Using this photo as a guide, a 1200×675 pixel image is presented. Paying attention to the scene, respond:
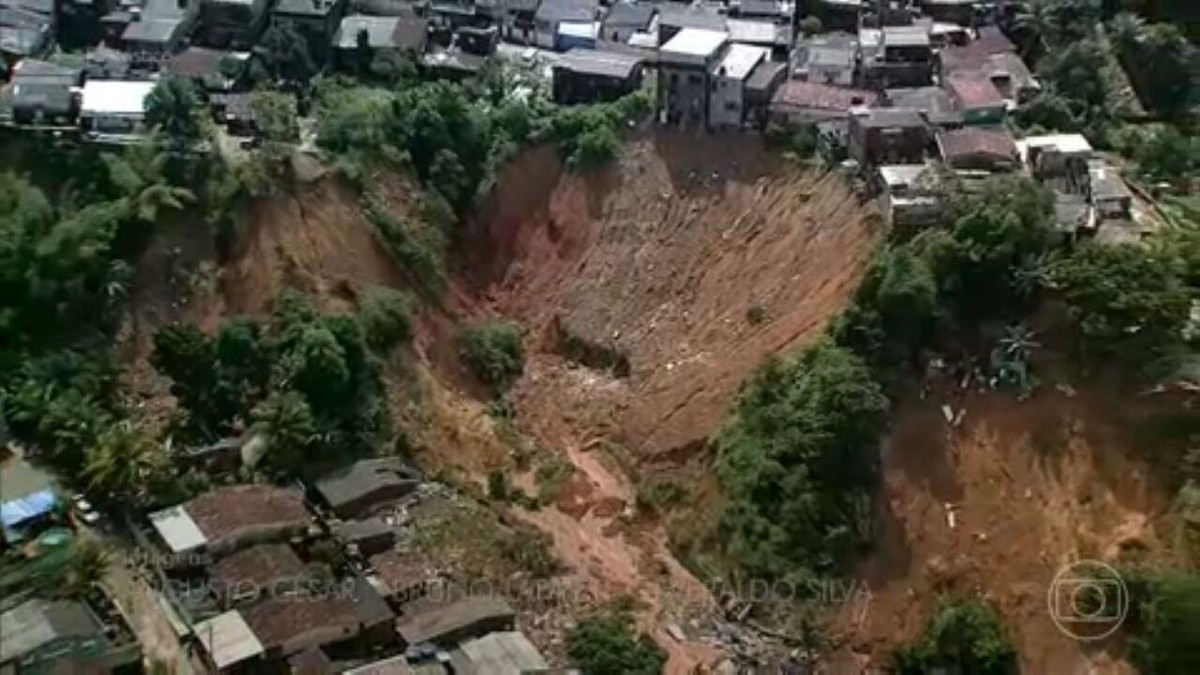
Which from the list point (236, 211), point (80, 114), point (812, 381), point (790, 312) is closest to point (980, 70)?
point (790, 312)

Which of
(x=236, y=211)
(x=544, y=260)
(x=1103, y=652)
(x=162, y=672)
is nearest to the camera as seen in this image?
(x=162, y=672)

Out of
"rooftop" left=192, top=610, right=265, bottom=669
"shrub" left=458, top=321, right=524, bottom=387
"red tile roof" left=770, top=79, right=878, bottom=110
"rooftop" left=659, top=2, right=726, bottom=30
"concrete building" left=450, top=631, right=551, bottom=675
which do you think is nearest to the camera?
"rooftop" left=192, top=610, right=265, bottom=669

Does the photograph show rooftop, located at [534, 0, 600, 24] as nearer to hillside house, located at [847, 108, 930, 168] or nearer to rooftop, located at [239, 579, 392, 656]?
hillside house, located at [847, 108, 930, 168]

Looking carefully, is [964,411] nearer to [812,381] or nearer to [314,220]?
[812,381]

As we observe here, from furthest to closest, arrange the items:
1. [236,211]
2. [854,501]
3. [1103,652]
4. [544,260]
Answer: [544,260]
[236,211]
[854,501]
[1103,652]

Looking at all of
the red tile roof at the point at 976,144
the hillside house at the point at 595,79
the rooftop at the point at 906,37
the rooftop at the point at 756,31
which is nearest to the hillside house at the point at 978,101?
the red tile roof at the point at 976,144

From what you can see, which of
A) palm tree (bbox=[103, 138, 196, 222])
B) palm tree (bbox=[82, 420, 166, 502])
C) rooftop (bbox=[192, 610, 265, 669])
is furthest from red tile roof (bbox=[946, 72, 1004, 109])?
rooftop (bbox=[192, 610, 265, 669])
